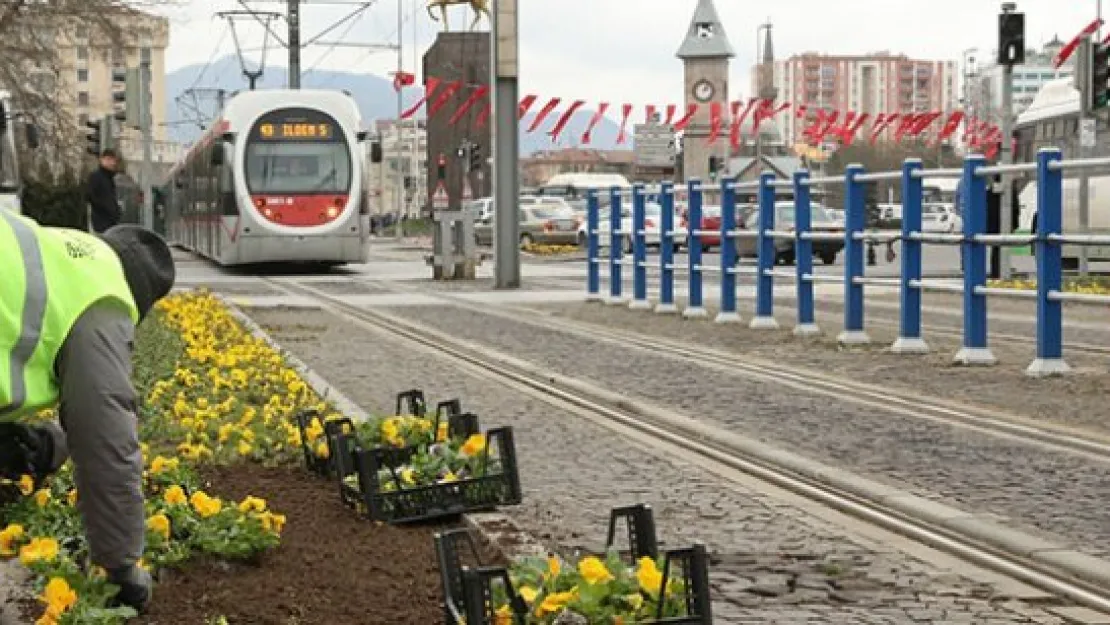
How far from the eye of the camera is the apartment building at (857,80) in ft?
556

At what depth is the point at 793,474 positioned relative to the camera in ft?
27.1

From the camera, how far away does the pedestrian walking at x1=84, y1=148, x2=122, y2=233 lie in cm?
2031

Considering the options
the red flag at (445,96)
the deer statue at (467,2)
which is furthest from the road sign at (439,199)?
the red flag at (445,96)

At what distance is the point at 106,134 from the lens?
28281mm

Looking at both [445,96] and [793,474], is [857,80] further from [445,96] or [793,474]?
[793,474]

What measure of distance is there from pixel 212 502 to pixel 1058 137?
29.3 meters

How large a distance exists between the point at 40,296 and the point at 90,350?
0.21 meters

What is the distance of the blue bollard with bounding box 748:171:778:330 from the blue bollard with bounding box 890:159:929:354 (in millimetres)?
2905

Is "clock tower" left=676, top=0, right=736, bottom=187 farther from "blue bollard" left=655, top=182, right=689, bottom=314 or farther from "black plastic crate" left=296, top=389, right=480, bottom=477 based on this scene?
"black plastic crate" left=296, top=389, right=480, bottom=477

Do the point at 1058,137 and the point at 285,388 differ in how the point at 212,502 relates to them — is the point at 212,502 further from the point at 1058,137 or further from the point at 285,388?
the point at 1058,137

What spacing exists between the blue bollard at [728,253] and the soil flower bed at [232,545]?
1039 centimetres

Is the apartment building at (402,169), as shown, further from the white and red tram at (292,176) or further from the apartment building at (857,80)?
the white and red tram at (292,176)

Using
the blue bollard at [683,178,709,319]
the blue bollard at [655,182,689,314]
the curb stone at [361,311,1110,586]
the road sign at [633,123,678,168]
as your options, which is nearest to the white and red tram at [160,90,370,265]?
the blue bollard at [655,182,689,314]

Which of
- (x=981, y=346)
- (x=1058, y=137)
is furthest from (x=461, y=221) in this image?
(x=981, y=346)
